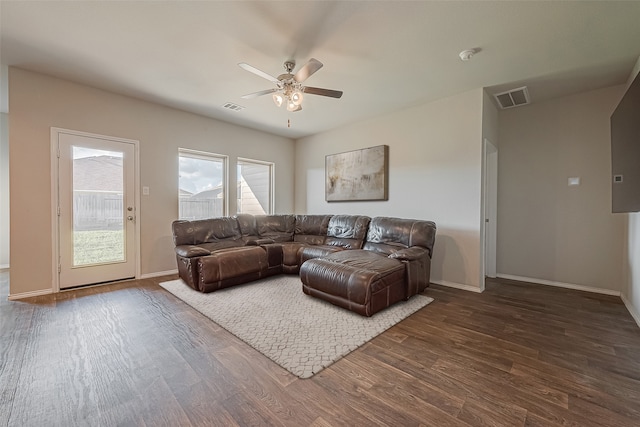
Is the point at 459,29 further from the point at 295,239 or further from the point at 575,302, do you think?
the point at 295,239

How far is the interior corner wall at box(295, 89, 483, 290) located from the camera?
338cm

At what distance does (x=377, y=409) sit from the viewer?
139 cm

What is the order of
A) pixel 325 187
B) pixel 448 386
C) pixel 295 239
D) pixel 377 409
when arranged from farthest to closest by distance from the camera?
1. pixel 325 187
2. pixel 295 239
3. pixel 448 386
4. pixel 377 409

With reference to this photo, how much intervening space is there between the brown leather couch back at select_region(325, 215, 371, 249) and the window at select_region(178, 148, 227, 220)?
2.06 meters

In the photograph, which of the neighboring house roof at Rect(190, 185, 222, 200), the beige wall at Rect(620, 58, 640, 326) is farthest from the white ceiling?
the neighboring house roof at Rect(190, 185, 222, 200)

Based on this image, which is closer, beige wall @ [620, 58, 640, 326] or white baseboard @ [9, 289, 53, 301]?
beige wall @ [620, 58, 640, 326]

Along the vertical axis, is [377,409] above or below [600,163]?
below

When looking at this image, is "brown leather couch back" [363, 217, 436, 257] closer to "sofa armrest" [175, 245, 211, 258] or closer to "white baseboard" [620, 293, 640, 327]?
"white baseboard" [620, 293, 640, 327]

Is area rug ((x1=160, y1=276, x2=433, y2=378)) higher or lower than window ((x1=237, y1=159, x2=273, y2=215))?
lower

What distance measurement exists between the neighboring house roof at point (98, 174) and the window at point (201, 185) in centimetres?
84

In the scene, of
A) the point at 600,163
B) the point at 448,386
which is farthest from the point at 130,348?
the point at 600,163

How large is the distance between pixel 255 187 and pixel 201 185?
120 centimetres

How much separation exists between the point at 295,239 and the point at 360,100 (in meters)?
2.55

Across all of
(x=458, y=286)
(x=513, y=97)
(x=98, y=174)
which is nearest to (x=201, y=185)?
(x=98, y=174)
